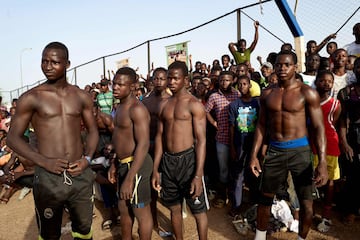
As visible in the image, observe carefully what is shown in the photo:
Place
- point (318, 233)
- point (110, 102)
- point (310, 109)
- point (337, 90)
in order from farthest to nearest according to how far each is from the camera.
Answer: point (110, 102) → point (337, 90) → point (318, 233) → point (310, 109)

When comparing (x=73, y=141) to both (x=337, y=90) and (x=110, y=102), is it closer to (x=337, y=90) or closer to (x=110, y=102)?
(x=337, y=90)

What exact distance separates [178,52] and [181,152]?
17.9 ft

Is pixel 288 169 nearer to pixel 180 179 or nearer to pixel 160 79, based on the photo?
pixel 180 179

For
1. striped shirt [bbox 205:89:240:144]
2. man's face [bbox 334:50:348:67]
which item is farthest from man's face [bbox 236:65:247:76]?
man's face [bbox 334:50:348:67]

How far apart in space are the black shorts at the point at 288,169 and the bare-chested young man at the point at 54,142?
1.87m

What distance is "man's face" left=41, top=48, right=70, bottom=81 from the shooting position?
8.01 ft

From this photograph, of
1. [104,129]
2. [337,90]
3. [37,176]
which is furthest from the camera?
[104,129]

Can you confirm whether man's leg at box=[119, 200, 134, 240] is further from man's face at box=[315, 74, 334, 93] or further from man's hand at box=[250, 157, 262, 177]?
man's face at box=[315, 74, 334, 93]

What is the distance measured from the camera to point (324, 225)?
373 cm

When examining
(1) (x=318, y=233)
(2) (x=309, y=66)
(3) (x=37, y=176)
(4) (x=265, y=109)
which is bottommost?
(1) (x=318, y=233)

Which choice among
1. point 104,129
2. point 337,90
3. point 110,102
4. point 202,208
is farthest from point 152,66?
point 202,208

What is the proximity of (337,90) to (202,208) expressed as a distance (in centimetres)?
254

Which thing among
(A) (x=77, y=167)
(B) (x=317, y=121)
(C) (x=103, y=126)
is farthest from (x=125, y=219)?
(B) (x=317, y=121)

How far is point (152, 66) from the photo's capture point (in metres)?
9.63
